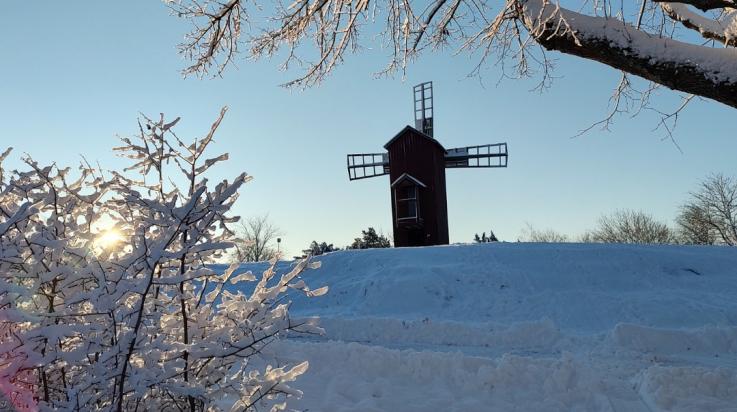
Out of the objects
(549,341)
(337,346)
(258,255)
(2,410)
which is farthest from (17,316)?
(258,255)

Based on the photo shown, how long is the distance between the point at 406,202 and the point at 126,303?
24541 millimetres

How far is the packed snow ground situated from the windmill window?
7.53 meters

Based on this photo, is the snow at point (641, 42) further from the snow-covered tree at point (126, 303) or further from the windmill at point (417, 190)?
the windmill at point (417, 190)

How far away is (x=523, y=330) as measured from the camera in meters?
10.6

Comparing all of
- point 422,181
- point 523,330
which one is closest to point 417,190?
point 422,181

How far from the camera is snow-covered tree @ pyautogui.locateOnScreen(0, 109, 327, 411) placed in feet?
7.79

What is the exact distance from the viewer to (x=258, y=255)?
49969mm

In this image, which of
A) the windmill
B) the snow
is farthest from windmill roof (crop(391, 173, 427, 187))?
the snow

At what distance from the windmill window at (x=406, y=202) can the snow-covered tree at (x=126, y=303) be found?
78.5 ft

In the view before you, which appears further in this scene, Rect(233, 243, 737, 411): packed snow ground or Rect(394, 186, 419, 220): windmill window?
Rect(394, 186, 419, 220): windmill window

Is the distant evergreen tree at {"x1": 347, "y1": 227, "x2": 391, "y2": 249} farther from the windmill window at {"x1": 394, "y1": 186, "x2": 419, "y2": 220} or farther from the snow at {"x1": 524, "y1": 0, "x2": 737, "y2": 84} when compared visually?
the snow at {"x1": 524, "y1": 0, "x2": 737, "y2": 84}

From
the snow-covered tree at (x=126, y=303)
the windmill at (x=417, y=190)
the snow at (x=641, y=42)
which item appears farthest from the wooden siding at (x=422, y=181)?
the snow-covered tree at (x=126, y=303)

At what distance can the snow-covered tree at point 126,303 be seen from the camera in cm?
237

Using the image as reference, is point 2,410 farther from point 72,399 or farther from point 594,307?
point 594,307
